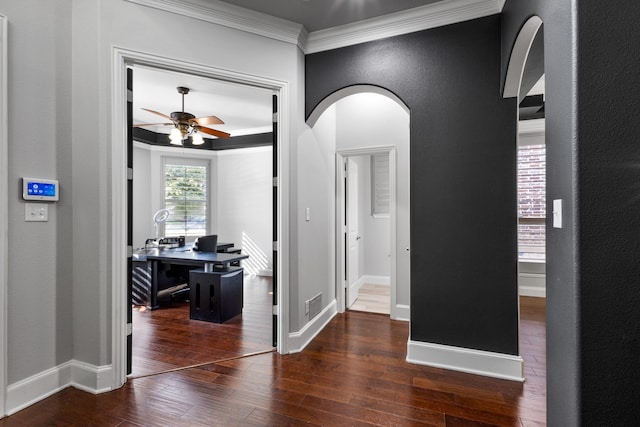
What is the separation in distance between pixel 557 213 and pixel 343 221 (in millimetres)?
2820

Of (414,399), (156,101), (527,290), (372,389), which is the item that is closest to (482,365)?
(414,399)

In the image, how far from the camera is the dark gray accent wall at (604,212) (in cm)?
106

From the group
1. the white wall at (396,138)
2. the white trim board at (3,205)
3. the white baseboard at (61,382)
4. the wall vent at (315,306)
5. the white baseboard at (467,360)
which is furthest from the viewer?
the white wall at (396,138)

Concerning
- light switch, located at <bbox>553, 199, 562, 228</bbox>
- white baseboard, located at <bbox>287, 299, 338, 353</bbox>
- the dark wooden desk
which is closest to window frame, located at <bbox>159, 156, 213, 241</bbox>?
the dark wooden desk

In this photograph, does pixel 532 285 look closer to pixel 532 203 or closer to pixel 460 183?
pixel 532 203

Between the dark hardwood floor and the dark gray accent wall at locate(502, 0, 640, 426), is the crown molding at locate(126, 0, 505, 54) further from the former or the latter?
the dark hardwood floor

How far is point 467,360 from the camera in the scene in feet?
8.04

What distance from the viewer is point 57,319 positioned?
217 centimetres

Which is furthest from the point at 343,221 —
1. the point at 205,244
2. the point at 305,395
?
the point at 305,395

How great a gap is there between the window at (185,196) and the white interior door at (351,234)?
390 centimetres

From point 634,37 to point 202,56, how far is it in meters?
2.48

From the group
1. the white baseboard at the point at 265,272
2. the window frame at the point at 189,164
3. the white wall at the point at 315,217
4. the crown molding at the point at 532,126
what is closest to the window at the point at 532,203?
the crown molding at the point at 532,126

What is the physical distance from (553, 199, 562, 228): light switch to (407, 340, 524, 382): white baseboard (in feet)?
4.98

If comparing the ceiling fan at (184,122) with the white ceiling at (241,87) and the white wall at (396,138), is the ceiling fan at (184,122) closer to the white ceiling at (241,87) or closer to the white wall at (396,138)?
the white ceiling at (241,87)
